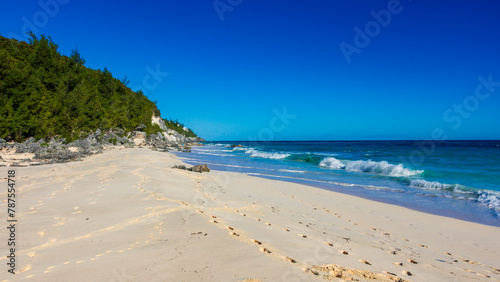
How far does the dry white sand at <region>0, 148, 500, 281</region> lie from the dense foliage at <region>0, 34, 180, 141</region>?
15.7 m

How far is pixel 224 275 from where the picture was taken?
9.05 feet

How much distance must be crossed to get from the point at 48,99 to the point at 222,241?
2750 cm

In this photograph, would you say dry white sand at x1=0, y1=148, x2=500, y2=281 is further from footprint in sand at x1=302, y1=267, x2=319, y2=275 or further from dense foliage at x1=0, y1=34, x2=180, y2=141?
dense foliage at x1=0, y1=34, x2=180, y2=141

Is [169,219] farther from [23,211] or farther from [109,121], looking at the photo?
[109,121]

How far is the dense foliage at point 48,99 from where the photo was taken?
65.7ft

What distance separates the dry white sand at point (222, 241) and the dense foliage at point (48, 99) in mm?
15735

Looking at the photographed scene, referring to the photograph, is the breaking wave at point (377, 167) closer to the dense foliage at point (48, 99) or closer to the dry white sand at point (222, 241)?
the dry white sand at point (222, 241)

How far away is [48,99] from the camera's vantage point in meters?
23.6

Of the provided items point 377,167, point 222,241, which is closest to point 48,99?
point 222,241

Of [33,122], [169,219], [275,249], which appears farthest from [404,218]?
[33,122]

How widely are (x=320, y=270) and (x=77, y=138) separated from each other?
2910cm
